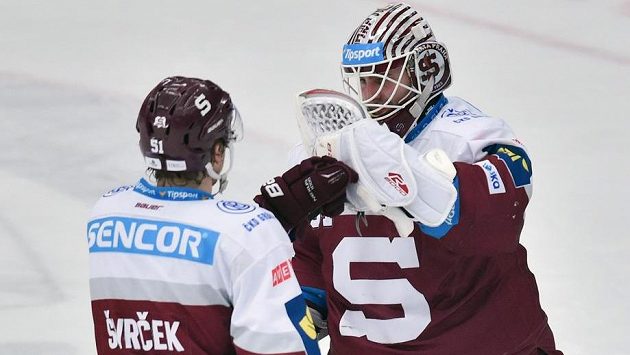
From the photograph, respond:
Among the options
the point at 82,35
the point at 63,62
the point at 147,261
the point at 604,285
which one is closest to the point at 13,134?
the point at 63,62

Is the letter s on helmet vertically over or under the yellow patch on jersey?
over

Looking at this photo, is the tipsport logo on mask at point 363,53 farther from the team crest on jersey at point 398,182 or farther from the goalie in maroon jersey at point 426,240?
the team crest on jersey at point 398,182

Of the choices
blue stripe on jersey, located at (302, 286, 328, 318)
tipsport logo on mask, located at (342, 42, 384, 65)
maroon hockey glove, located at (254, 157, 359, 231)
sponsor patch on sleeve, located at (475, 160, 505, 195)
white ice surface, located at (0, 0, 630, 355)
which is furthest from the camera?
white ice surface, located at (0, 0, 630, 355)

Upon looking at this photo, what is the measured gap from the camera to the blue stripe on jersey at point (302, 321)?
2498mm

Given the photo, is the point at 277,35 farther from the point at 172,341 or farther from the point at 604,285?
the point at 172,341

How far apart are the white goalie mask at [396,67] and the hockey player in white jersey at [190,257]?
2.12 feet

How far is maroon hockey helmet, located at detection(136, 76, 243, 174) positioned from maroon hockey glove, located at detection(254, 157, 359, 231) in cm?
26

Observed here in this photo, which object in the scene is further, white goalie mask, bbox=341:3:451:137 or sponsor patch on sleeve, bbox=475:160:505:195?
white goalie mask, bbox=341:3:451:137

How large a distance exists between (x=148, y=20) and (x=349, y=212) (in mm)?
4016

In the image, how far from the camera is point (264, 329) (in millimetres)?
2441

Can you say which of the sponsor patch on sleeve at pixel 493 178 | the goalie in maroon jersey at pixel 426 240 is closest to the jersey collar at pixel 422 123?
the goalie in maroon jersey at pixel 426 240

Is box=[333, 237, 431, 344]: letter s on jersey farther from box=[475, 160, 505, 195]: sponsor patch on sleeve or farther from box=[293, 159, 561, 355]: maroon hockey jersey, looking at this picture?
box=[475, 160, 505, 195]: sponsor patch on sleeve

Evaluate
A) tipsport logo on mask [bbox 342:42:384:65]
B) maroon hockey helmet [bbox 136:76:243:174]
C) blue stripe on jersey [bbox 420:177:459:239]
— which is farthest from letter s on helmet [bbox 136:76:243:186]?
tipsport logo on mask [bbox 342:42:384:65]

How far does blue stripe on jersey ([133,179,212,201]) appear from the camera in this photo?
253cm
